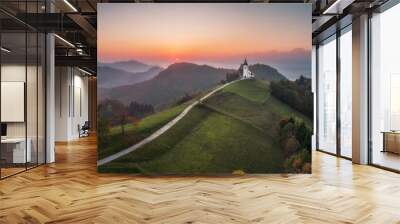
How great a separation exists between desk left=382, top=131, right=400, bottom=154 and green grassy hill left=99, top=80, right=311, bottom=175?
1776 millimetres

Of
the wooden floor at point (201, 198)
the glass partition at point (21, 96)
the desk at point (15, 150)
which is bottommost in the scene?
the wooden floor at point (201, 198)

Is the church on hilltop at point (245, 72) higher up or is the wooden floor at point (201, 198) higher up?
the church on hilltop at point (245, 72)

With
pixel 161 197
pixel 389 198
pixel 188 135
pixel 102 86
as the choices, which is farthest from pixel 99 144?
pixel 389 198

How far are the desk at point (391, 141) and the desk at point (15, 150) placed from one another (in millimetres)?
7127

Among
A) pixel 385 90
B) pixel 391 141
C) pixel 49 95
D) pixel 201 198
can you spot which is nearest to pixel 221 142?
pixel 201 198

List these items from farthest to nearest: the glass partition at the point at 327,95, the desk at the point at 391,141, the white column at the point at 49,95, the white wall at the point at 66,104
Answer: the white wall at the point at 66,104
the glass partition at the point at 327,95
the white column at the point at 49,95
the desk at the point at 391,141

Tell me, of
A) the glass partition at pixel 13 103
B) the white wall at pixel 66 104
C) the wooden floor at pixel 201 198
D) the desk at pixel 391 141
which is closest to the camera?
the wooden floor at pixel 201 198

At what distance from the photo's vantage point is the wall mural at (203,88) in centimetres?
700

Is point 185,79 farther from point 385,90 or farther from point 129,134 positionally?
point 385,90

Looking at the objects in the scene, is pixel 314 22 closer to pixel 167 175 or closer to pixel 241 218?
pixel 167 175

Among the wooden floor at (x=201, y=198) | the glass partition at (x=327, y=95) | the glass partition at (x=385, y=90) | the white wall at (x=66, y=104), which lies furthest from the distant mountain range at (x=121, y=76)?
the white wall at (x=66, y=104)

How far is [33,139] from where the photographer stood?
304 inches

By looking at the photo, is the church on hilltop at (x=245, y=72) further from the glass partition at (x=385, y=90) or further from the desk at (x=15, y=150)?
the desk at (x=15, y=150)

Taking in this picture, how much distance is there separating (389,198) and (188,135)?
3.45 metres
